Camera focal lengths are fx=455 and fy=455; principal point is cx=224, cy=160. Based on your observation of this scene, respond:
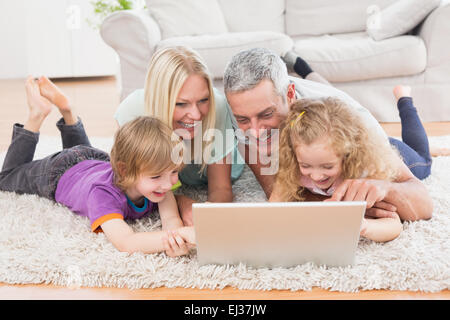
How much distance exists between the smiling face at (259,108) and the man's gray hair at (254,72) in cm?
2

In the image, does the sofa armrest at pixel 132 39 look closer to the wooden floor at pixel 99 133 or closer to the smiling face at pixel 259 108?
the wooden floor at pixel 99 133

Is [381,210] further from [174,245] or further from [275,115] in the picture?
[174,245]

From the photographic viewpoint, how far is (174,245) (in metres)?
1.17

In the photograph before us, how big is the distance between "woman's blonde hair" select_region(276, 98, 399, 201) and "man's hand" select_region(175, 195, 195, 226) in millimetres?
359

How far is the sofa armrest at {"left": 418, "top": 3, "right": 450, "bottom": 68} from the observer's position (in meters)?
2.58

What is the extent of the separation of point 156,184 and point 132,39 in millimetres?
1556

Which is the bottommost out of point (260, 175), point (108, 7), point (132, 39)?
point (260, 175)

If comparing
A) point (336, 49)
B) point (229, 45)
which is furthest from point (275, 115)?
point (336, 49)

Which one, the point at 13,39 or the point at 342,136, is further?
the point at 13,39

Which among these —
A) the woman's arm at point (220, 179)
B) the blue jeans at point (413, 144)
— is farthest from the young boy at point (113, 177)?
the blue jeans at point (413, 144)

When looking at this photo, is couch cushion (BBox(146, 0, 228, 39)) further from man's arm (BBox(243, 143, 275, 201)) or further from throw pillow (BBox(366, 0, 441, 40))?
man's arm (BBox(243, 143, 275, 201))

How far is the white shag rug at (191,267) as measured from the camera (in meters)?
1.06
